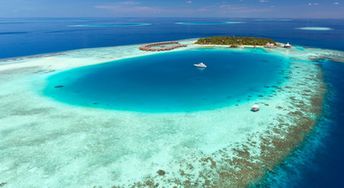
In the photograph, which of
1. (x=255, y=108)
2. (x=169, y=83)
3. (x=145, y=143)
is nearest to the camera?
(x=145, y=143)

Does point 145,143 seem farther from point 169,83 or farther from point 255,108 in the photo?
point 169,83

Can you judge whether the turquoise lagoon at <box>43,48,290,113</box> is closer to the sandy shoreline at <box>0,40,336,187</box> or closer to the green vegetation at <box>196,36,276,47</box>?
the sandy shoreline at <box>0,40,336,187</box>

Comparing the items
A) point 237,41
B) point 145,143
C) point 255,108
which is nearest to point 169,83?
point 255,108

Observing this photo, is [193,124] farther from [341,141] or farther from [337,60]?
[337,60]

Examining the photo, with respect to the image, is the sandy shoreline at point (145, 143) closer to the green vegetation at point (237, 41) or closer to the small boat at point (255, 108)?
the small boat at point (255, 108)


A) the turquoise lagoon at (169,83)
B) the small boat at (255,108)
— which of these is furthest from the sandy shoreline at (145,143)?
the turquoise lagoon at (169,83)

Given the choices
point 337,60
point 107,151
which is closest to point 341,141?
point 107,151

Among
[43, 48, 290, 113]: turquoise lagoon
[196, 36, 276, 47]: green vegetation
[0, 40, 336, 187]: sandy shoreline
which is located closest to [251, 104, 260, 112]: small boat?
[0, 40, 336, 187]: sandy shoreline
